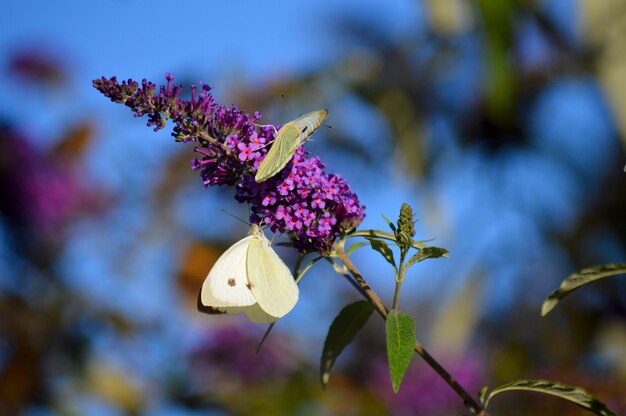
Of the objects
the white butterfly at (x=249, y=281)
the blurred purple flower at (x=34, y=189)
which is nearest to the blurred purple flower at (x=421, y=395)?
the white butterfly at (x=249, y=281)

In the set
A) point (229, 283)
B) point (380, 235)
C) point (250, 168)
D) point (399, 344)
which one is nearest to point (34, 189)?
point (229, 283)

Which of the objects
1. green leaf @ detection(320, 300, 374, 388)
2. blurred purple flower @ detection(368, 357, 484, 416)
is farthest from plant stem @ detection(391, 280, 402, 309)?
blurred purple flower @ detection(368, 357, 484, 416)

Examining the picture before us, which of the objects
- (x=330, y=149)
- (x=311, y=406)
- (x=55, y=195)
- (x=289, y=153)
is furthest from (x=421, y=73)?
(x=289, y=153)

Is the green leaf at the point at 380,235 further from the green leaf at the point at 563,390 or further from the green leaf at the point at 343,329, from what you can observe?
the green leaf at the point at 563,390

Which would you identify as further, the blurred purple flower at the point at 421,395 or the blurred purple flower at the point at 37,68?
the blurred purple flower at the point at 37,68

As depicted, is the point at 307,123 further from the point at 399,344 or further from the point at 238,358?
the point at 238,358

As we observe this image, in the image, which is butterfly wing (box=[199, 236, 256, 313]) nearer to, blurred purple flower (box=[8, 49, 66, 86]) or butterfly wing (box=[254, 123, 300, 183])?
butterfly wing (box=[254, 123, 300, 183])

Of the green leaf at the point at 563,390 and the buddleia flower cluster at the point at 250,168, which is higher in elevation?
the buddleia flower cluster at the point at 250,168

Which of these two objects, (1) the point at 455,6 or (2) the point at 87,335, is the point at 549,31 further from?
(2) the point at 87,335
